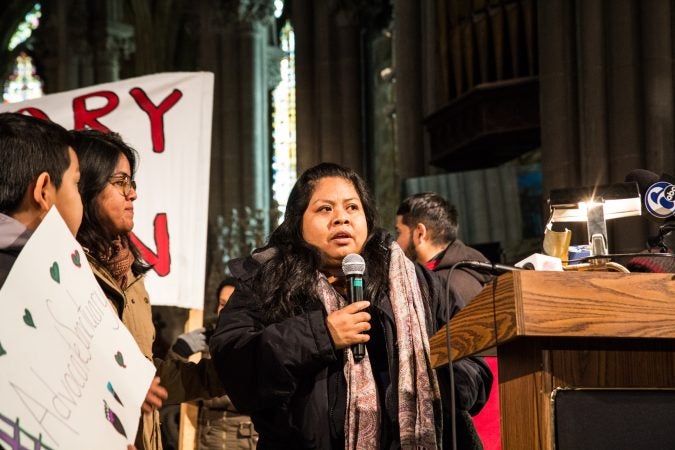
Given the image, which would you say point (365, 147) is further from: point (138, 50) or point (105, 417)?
point (105, 417)

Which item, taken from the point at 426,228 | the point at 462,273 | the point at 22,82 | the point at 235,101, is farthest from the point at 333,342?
the point at 22,82

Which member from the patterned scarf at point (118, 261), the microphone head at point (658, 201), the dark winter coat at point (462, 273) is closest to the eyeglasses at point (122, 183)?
the patterned scarf at point (118, 261)

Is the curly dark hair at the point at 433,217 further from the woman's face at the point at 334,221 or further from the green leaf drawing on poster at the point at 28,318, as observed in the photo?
the green leaf drawing on poster at the point at 28,318

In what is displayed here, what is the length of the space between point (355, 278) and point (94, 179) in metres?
0.97

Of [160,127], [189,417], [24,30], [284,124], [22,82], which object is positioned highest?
[24,30]

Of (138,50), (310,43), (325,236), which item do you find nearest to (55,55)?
(138,50)

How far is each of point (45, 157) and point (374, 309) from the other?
41.8 inches

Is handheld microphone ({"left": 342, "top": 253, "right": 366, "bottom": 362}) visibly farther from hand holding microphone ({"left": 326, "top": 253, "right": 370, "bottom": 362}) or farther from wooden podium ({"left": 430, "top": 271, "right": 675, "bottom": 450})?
wooden podium ({"left": 430, "top": 271, "right": 675, "bottom": 450})

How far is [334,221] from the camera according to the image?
3.35m

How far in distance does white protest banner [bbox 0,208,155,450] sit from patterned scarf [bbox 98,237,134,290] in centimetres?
89

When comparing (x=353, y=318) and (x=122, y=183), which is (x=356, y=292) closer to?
(x=353, y=318)

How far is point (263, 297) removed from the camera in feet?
10.7

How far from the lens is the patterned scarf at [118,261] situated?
347 centimetres

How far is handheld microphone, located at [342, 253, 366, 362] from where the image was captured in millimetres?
2967
